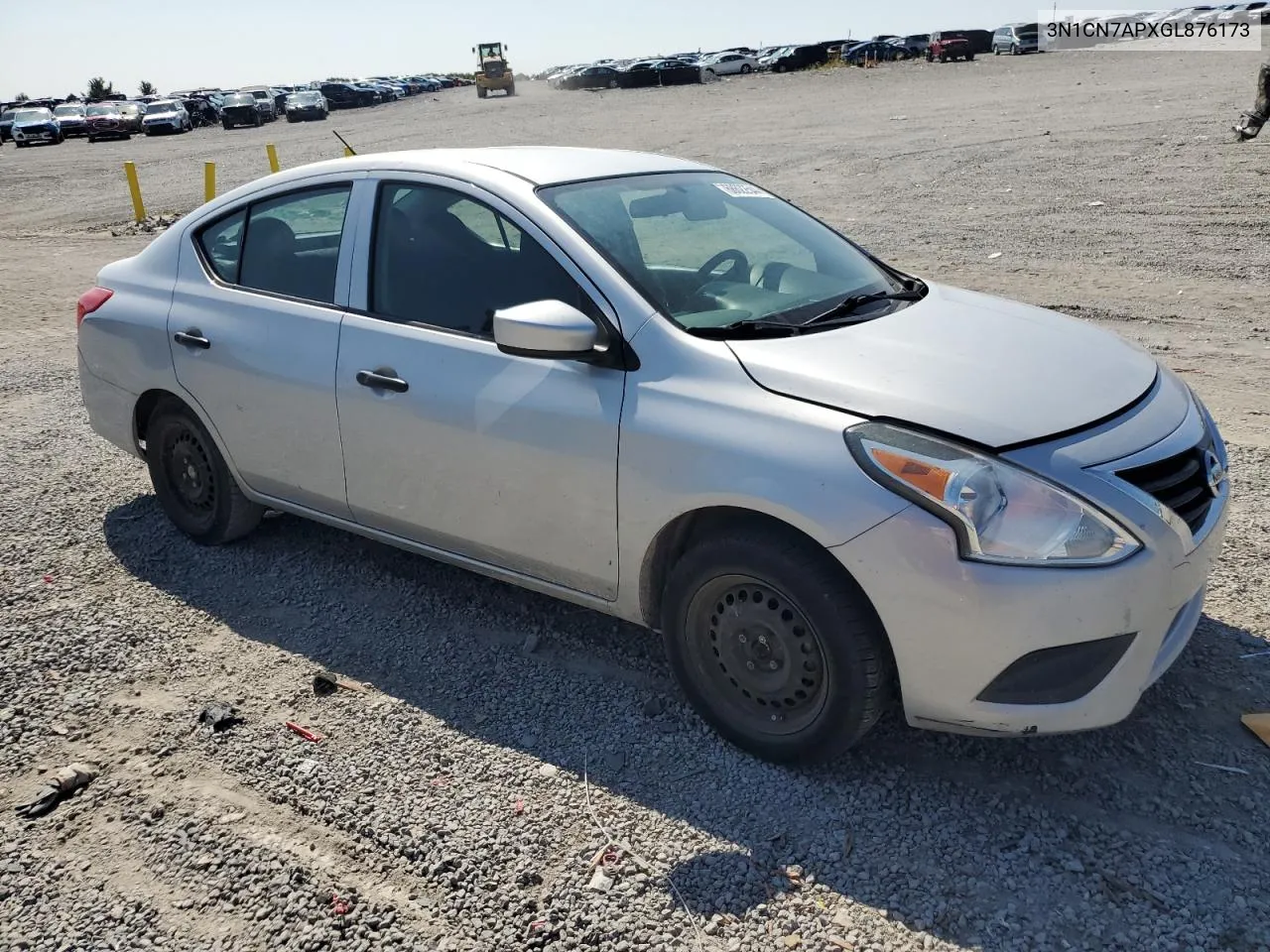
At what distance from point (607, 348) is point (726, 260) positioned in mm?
759

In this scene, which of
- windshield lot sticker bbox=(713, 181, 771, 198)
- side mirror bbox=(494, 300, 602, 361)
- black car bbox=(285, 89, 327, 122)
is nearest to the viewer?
side mirror bbox=(494, 300, 602, 361)

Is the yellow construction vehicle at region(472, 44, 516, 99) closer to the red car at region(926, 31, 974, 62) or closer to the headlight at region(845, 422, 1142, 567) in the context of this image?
the red car at region(926, 31, 974, 62)

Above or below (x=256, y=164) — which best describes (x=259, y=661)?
below

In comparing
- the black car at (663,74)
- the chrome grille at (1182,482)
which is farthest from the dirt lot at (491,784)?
the black car at (663,74)

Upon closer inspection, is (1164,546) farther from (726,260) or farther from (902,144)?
(902,144)

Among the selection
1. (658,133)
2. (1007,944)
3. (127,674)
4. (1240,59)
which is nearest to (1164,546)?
(1007,944)

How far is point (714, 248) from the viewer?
161 inches

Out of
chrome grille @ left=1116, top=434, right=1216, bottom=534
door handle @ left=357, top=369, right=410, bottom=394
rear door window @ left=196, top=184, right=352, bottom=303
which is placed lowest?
chrome grille @ left=1116, top=434, right=1216, bottom=534

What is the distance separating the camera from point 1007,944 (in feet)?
8.82

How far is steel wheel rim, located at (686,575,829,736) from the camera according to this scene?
3223 millimetres

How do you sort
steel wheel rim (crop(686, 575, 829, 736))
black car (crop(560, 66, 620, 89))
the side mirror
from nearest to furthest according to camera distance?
steel wheel rim (crop(686, 575, 829, 736))
the side mirror
black car (crop(560, 66, 620, 89))

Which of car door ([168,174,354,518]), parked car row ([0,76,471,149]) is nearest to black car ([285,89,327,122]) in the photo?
parked car row ([0,76,471,149])

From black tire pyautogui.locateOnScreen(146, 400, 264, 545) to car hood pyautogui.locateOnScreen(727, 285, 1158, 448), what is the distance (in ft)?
8.79

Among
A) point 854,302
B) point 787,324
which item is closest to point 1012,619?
point 787,324
